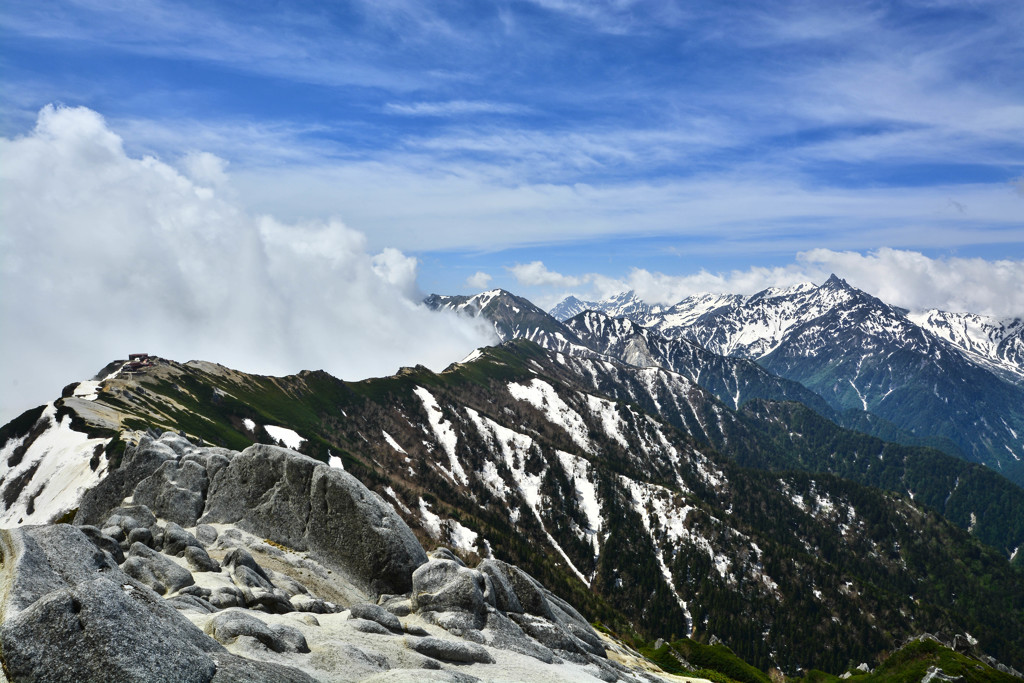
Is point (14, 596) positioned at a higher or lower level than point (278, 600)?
higher

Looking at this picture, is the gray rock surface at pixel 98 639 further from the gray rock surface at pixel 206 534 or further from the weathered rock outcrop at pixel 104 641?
the gray rock surface at pixel 206 534

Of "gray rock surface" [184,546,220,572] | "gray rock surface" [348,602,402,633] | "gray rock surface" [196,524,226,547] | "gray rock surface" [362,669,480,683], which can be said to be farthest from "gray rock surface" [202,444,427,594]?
"gray rock surface" [362,669,480,683]

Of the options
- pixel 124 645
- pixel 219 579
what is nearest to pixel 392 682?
pixel 124 645

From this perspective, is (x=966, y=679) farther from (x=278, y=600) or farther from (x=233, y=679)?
(x=233, y=679)

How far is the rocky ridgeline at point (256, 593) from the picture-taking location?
60.5ft

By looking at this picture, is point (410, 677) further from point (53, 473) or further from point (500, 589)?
point (53, 473)

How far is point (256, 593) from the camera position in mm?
36438

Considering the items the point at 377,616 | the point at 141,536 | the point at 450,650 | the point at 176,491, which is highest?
the point at 176,491

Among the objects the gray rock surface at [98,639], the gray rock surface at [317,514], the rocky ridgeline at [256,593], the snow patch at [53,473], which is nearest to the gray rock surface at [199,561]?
A: the rocky ridgeline at [256,593]

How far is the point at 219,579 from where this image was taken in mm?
37906

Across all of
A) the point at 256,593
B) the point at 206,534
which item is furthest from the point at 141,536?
the point at 256,593

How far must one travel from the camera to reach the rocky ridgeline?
18.4 m

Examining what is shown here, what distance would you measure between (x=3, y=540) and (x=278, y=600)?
48.8ft

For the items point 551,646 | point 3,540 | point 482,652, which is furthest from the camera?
point 551,646
